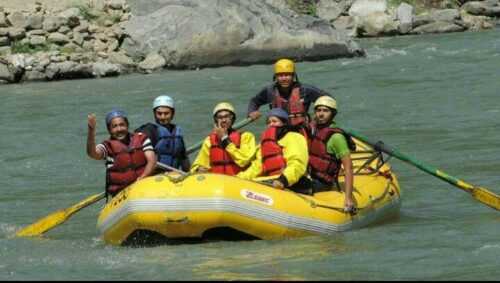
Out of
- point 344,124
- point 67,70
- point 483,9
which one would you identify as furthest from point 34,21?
point 483,9

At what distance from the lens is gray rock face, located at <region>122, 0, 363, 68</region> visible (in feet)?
78.3

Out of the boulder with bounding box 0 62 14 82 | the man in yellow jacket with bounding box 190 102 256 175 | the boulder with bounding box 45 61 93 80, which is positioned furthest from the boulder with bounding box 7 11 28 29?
the man in yellow jacket with bounding box 190 102 256 175

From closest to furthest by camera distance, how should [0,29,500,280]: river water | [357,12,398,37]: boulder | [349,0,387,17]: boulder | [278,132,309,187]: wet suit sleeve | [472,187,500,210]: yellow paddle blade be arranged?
1. [0,29,500,280]: river water
2. [278,132,309,187]: wet suit sleeve
3. [472,187,500,210]: yellow paddle blade
4. [357,12,398,37]: boulder
5. [349,0,387,17]: boulder

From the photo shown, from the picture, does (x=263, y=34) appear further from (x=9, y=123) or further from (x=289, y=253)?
(x=289, y=253)

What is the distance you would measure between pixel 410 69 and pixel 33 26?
286 inches

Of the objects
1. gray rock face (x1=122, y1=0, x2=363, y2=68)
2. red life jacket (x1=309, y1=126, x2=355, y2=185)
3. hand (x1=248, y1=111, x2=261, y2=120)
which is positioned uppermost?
gray rock face (x1=122, y1=0, x2=363, y2=68)

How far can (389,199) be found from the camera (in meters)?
10.8

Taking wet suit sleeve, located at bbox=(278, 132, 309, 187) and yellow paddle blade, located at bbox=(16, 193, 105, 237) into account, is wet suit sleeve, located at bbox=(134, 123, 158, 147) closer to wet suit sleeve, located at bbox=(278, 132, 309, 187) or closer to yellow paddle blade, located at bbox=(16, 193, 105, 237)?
yellow paddle blade, located at bbox=(16, 193, 105, 237)

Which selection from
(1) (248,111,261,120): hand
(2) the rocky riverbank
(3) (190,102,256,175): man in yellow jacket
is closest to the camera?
(3) (190,102,256,175): man in yellow jacket

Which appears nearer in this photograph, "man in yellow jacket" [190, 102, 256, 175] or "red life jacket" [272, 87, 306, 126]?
"man in yellow jacket" [190, 102, 256, 175]

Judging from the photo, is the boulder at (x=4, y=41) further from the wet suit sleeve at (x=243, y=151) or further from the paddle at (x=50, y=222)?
the wet suit sleeve at (x=243, y=151)

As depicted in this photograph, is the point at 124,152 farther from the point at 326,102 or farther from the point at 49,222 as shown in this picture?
the point at 326,102

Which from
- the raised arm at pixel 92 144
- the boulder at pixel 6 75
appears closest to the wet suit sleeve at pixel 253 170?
the raised arm at pixel 92 144

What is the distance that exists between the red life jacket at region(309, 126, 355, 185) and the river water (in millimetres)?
500
